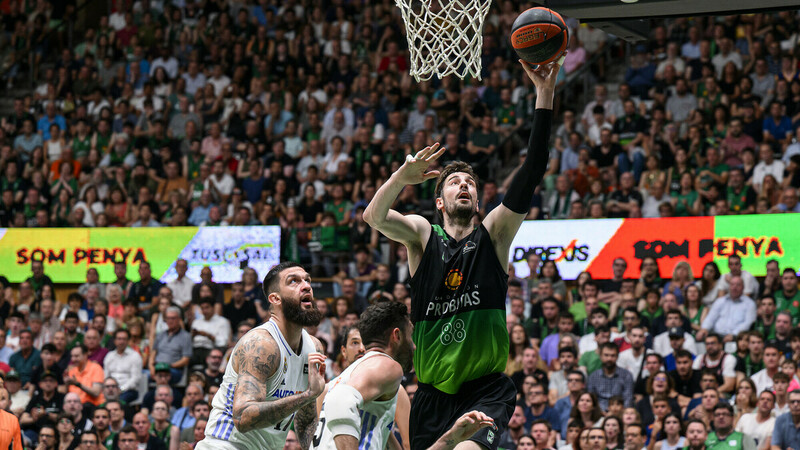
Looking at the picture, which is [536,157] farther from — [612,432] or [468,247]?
[612,432]

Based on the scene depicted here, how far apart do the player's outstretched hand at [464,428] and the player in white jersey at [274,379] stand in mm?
742

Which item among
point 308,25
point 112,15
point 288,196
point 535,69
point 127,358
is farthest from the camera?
point 112,15

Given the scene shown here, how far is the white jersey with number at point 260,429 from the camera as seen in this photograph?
6.13m

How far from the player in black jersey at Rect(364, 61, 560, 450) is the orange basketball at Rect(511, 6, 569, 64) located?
3.1 inches

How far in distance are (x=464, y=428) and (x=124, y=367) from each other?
328 inches

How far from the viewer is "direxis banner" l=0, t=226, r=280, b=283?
14281 millimetres

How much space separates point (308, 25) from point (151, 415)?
8.48m

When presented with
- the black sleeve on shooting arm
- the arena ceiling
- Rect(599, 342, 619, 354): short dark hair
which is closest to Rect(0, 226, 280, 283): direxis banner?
Rect(599, 342, 619, 354): short dark hair

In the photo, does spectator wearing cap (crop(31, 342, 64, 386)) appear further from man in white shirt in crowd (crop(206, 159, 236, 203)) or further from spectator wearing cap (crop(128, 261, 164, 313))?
man in white shirt in crowd (crop(206, 159, 236, 203))

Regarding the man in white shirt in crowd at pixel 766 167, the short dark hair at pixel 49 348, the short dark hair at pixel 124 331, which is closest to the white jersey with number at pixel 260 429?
the short dark hair at pixel 124 331

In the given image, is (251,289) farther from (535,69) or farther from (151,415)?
(535,69)

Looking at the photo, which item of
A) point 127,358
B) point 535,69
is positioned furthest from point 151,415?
point 535,69

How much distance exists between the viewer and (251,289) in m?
13.7

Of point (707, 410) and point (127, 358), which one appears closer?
point (707, 410)
